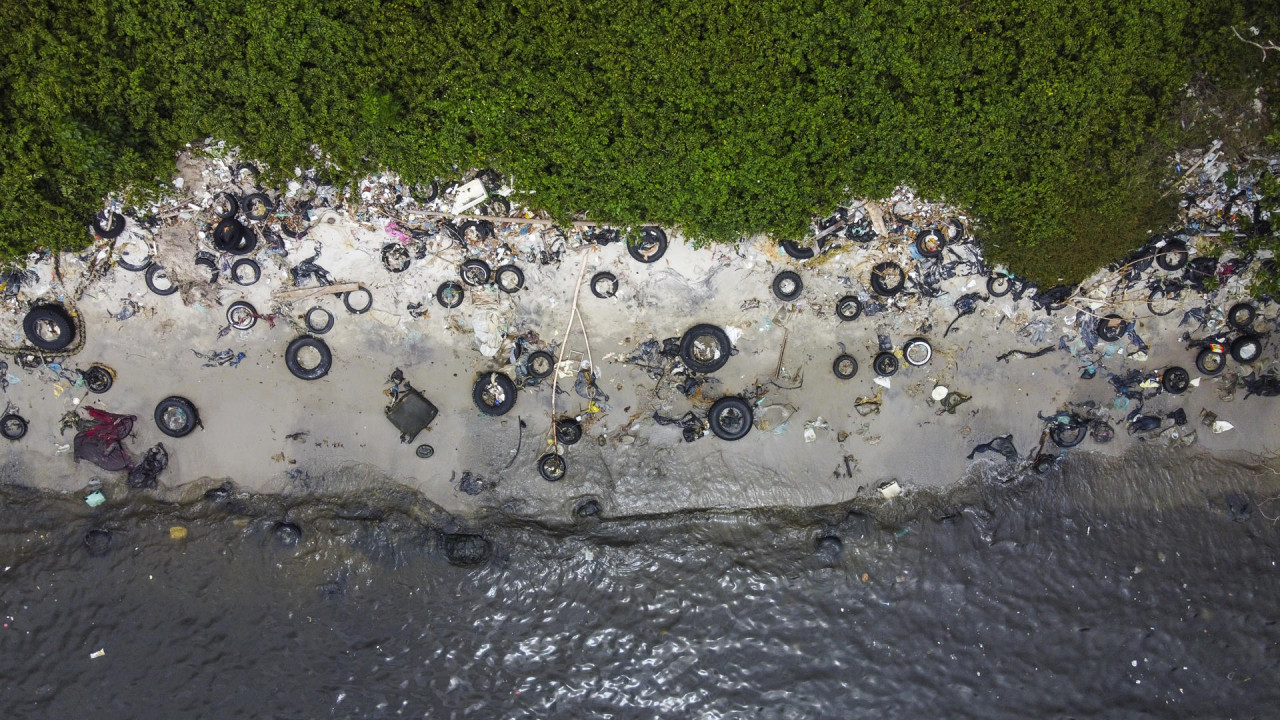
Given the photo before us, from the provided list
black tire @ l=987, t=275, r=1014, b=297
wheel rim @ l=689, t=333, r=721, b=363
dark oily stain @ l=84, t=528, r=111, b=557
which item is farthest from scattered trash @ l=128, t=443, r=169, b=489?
black tire @ l=987, t=275, r=1014, b=297

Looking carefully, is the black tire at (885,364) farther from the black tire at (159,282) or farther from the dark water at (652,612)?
the black tire at (159,282)

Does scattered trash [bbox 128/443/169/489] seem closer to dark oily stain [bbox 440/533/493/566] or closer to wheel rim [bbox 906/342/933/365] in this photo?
dark oily stain [bbox 440/533/493/566]

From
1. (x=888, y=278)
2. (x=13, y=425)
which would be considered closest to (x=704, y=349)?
(x=888, y=278)

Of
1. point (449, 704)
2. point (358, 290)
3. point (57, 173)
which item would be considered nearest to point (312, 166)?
point (358, 290)

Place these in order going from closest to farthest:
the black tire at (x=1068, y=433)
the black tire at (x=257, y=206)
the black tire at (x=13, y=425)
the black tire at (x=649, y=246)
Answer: the black tire at (x=257, y=206)
the black tire at (x=649, y=246)
the black tire at (x=13, y=425)
the black tire at (x=1068, y=433)

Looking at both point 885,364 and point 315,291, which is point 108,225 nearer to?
point 315,291

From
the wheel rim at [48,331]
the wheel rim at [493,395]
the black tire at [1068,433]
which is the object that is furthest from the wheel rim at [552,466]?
the black tire at [1068,433]

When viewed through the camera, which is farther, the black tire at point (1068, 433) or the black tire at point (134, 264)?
the black tire at point (1068, 433)

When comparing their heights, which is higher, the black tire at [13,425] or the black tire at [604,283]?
the black tire at [604,283]
